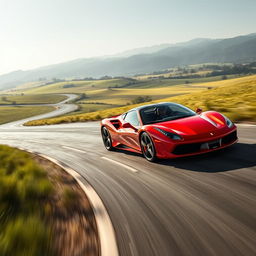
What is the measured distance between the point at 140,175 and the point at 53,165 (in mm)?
3163

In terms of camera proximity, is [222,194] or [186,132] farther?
[186,132]

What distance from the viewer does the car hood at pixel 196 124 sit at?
5.91 m

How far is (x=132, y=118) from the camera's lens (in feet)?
25.2

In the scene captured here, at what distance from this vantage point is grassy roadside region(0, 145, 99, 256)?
3.10 meters

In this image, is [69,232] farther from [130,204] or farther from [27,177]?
[27,177]

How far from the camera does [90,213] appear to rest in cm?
428

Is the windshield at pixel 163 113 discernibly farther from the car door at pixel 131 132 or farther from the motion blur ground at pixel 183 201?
the motion blur ground at pixel 183 201

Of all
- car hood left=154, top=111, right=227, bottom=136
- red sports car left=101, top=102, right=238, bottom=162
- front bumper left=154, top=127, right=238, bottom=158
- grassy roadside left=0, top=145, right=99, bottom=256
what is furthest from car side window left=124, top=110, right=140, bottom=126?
grassy roadside left=0, top=145, right=99, bottom=256

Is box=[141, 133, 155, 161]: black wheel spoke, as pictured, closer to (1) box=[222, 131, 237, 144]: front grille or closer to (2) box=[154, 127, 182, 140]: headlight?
(2) box=[154, 127, 182, 140]: headlight

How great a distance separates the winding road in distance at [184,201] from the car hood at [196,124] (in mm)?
604

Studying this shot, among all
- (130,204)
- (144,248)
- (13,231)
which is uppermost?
(13,231)

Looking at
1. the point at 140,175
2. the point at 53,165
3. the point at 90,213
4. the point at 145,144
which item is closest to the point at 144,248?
the point at 90,213

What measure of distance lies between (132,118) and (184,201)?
12.3 ft

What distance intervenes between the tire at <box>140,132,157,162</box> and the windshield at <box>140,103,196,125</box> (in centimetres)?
41
